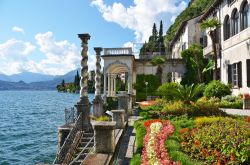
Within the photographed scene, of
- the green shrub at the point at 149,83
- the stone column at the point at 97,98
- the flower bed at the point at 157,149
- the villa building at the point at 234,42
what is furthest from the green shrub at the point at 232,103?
the green shrub at the point at 149,83

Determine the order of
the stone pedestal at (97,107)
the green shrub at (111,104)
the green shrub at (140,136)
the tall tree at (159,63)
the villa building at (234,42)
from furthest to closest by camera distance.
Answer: the tall tree at (159,63) < the green shrub at (111,104) < the villa building at (234,42) < the stone pedestal at (97,107) < the green shrub at (140,136)

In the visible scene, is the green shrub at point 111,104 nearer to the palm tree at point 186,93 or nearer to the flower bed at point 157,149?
the palm tree at point 186,93

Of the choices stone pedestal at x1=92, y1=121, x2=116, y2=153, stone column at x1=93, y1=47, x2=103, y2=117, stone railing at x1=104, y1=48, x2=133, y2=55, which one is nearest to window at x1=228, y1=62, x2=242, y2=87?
stone column at x1=93, y1=47, x2=103, y2=117

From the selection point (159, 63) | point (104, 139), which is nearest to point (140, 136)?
point (104, 139)

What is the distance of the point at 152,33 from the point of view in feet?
308

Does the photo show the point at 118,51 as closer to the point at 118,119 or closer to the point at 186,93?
the point at 186,93

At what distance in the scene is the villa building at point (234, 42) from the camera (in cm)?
2269

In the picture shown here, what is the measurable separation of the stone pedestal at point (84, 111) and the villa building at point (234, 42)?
44.7 ft

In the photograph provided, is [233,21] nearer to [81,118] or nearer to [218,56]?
[218,56]

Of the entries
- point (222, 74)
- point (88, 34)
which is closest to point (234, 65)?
point (222, 74)

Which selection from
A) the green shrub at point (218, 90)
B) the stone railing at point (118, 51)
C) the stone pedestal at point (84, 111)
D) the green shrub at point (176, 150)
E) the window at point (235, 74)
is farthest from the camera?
the stone railing at point (118, 51)

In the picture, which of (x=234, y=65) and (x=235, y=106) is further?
(x=234, y=65)

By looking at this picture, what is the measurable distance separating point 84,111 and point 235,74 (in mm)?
16842

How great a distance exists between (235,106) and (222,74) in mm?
8678
